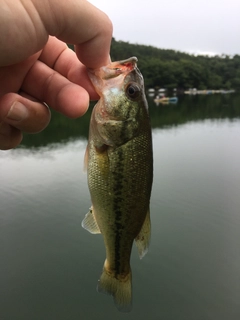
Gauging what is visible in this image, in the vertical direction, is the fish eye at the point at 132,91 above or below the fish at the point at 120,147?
above

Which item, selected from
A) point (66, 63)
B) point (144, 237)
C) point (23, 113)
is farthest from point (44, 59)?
point (144, 237)

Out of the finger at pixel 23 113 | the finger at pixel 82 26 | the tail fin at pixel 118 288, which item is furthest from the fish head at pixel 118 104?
the tail fin at pixel 118 288

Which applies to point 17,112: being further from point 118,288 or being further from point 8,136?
point 118,288

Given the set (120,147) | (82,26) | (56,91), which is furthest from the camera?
(56,91)

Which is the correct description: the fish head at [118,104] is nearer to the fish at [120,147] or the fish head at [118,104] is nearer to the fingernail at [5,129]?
the fish at [120,147]

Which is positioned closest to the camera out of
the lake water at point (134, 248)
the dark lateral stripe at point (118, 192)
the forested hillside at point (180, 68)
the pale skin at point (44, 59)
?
the pale skin at point (44, 59)
